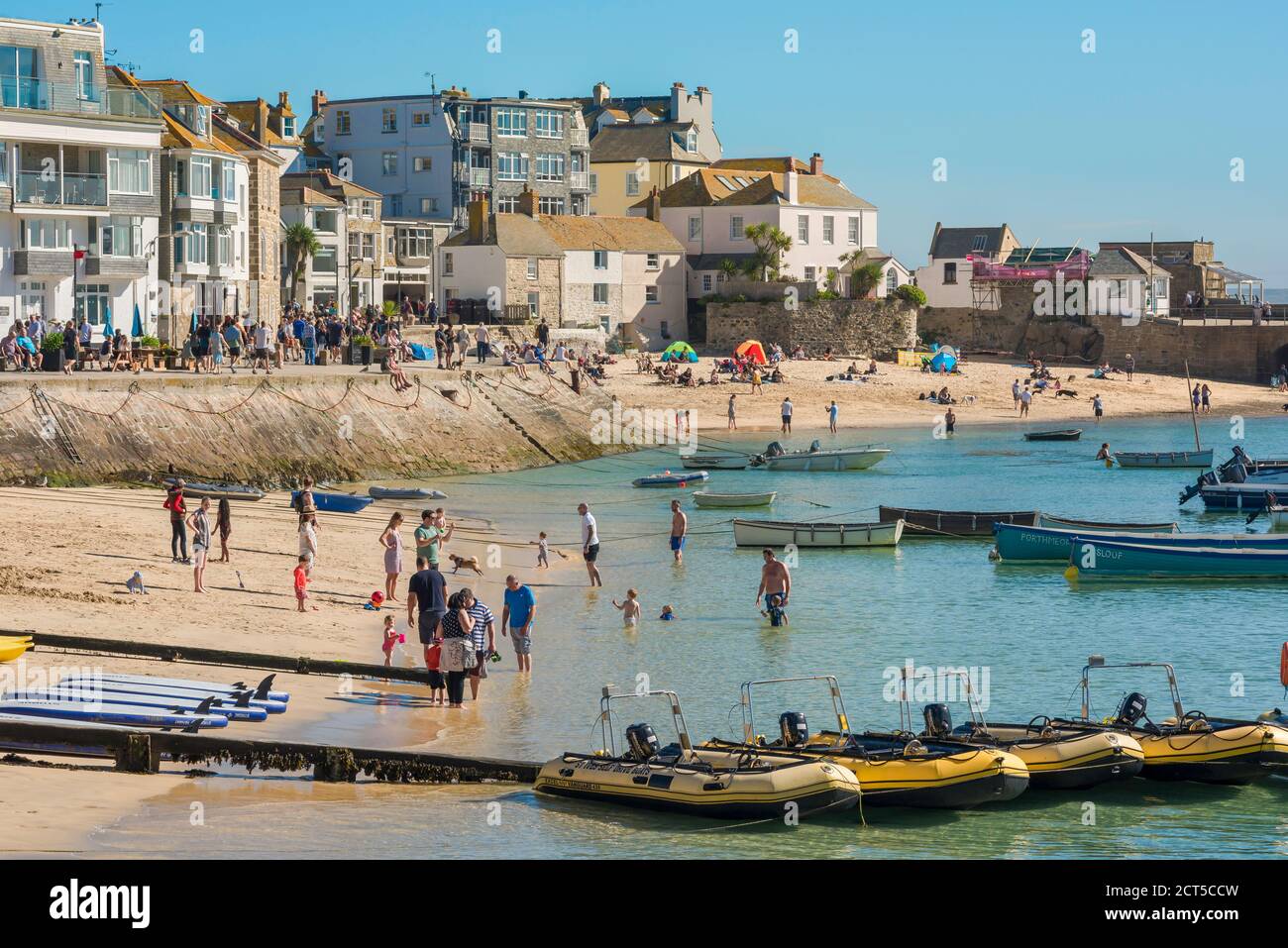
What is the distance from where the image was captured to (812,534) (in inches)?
1481

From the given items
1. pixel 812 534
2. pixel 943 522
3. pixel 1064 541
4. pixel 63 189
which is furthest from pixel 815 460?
pixel 63 189

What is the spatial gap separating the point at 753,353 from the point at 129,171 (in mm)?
35762

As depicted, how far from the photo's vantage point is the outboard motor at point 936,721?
1820 cm

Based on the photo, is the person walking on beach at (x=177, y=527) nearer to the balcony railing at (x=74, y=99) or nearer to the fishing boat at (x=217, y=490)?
the fishing boat at (x=217, y=490)

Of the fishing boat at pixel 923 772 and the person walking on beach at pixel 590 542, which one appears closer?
the fishing boat at pixel 923 772

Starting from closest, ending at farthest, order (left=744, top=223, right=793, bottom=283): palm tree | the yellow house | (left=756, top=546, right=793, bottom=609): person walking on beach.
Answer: (left=756, top=546, right=793, bottom=609): person walking on beach
(left=744, top=223, right=793, bottom=283): palm tree
the yellow house

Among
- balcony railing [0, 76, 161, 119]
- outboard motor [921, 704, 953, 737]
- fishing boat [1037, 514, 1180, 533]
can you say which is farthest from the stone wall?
outboard motor [921, 704, 953, 737]

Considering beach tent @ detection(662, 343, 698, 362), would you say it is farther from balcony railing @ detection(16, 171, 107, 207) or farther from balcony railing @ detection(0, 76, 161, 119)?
balcony railing @ detection(16, 171, 107, 207)

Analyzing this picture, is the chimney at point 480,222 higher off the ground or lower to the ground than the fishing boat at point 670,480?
higher

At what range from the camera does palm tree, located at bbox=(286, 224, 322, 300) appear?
251 feet

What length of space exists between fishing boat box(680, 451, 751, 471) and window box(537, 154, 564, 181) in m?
44.5

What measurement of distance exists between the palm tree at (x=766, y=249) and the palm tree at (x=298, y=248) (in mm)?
24071

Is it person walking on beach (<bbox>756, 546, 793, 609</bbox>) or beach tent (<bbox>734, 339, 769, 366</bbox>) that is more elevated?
beach tent (<bbox>734, 339, 769, 366</bbox>)

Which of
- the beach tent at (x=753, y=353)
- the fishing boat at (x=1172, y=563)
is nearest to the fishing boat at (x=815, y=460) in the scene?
the fishing boat at (x=1172, y=563)
